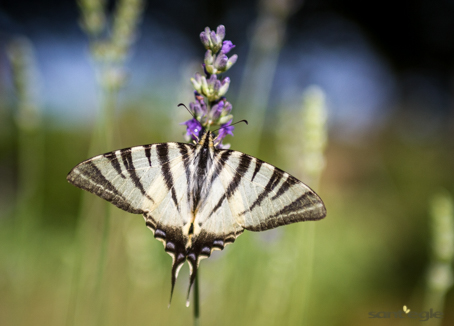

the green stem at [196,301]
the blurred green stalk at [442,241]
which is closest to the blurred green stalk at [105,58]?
the green stem at [196,301]

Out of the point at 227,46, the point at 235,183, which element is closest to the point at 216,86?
the point at 227,46

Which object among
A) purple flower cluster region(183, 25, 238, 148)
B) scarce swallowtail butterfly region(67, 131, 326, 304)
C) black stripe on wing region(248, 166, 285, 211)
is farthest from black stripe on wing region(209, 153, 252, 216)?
purple flower cluster region(183, 25, 238, 148)

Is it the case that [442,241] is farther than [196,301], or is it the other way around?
[442,241]

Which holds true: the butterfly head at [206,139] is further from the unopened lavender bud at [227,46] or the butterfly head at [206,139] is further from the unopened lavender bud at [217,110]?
the unopened lavender bud at [227,46]

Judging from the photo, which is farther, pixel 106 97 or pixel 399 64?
pixel 399 64

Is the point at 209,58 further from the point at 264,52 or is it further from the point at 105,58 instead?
the point at 264,52

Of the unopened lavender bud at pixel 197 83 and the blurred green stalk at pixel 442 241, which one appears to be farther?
the blurred green stalk at pixel 442 241

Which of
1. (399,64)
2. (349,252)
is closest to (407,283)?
(349,252)

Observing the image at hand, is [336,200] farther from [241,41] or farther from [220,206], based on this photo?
[241,41]
